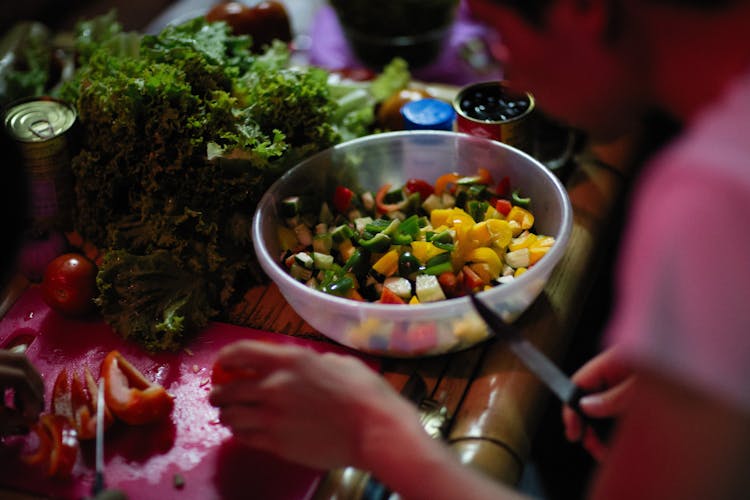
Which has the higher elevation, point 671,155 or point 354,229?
point 671,155

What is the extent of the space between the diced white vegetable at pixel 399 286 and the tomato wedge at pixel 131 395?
1.43ft

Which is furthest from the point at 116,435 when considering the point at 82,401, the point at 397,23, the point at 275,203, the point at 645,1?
the point at 397,23

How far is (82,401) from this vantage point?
4.00 feet

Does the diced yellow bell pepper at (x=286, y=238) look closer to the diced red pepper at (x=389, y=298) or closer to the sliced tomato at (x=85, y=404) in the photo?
the diced red pepper at (x=389, y=298)

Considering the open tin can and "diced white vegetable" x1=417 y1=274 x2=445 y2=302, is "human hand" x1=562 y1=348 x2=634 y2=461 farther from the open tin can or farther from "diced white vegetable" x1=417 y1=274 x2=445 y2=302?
the open tin can

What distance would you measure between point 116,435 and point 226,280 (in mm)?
383

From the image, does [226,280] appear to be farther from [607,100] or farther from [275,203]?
[607,100]

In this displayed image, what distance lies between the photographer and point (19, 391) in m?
1.17

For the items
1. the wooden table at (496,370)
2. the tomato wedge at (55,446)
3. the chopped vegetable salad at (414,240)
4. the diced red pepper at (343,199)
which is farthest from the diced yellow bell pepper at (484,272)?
the tomato wedge at (55,446)

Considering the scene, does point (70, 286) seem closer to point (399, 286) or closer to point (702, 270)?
point (399, 286)

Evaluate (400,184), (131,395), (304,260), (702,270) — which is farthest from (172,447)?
(702,270)

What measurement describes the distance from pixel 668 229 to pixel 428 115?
1099 mm

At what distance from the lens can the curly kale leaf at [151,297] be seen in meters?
1.34

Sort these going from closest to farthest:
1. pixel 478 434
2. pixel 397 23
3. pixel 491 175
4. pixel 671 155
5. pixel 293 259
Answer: pixel 671 155, pixel 478 434, pixel 293 259, pixel 491 175, pixel 397 23
